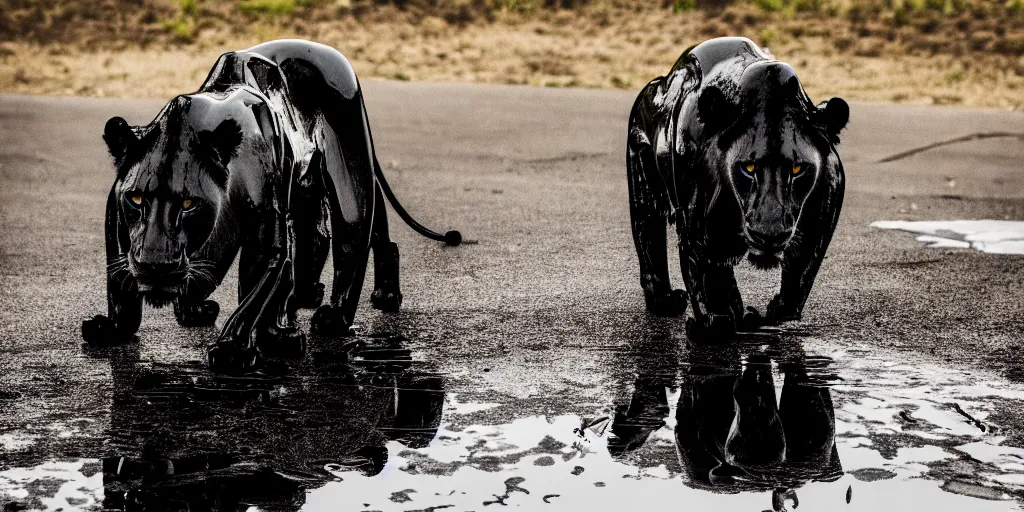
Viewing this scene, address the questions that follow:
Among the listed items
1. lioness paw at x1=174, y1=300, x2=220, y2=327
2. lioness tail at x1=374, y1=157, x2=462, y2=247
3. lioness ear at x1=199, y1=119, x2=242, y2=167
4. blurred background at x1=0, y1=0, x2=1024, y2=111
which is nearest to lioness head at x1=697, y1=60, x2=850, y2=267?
lioness tail at x1=374, y1=157, x2=462, y2=247

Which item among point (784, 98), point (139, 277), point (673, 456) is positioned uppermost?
point (784, 98)

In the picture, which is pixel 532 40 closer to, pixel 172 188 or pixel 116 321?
pixel 116 321

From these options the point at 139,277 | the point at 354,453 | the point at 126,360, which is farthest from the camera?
the point at 126,360

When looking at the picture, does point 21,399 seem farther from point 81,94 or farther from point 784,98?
point 81,94

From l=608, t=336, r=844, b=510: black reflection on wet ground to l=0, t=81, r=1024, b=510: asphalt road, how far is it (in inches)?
4.6

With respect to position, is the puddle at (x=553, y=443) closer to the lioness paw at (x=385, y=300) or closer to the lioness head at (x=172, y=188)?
the lioness head at (x=172, y=188)

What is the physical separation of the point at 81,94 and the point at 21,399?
12.3 metres

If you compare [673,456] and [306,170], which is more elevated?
[306,170]

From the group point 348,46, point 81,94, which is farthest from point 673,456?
point 348,46

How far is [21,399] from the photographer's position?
5156mm

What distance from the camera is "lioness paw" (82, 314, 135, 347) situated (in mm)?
5895

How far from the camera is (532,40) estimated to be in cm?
2072

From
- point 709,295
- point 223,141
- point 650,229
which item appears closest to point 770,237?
point 709,295

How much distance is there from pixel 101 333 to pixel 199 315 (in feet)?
1.62
